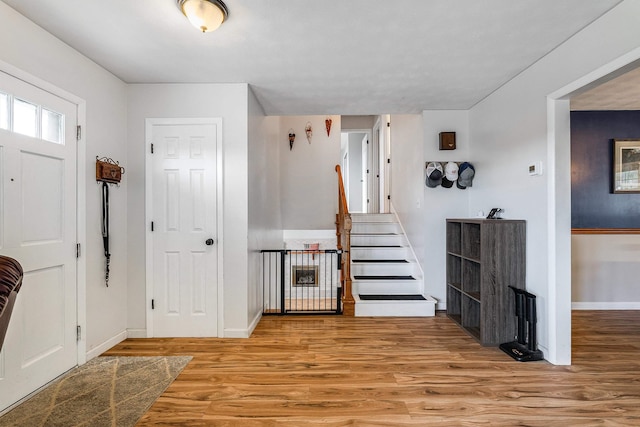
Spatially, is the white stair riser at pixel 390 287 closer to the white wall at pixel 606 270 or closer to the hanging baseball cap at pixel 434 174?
the hanging baseball cap at pixel 434 174

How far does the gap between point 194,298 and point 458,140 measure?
3.56 metres

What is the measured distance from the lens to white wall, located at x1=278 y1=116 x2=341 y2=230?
5.77 meters

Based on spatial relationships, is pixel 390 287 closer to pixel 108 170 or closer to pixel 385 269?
pixel 385 269

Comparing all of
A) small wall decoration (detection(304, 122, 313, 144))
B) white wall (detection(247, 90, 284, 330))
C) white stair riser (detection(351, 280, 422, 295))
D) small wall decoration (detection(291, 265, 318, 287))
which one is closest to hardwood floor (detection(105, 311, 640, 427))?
white wall (detection(247, 90, 284, 330))

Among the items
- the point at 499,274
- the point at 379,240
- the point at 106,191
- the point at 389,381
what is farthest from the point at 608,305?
the point at 106,191

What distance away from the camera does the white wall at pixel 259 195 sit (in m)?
3.31

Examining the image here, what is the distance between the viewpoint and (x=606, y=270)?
394cm

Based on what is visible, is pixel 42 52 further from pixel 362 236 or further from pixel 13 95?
pixel 362 236

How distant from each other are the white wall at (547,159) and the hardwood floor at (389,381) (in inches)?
17.4

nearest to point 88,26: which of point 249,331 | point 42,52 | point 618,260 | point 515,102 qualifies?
point 42,52

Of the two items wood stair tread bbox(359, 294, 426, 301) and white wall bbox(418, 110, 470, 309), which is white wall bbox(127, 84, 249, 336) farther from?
white wall bbox(418, 110, 470, 309)

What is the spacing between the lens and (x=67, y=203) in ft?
7.99

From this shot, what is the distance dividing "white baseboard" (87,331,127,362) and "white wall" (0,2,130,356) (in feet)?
0.06

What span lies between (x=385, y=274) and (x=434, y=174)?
156 cm
